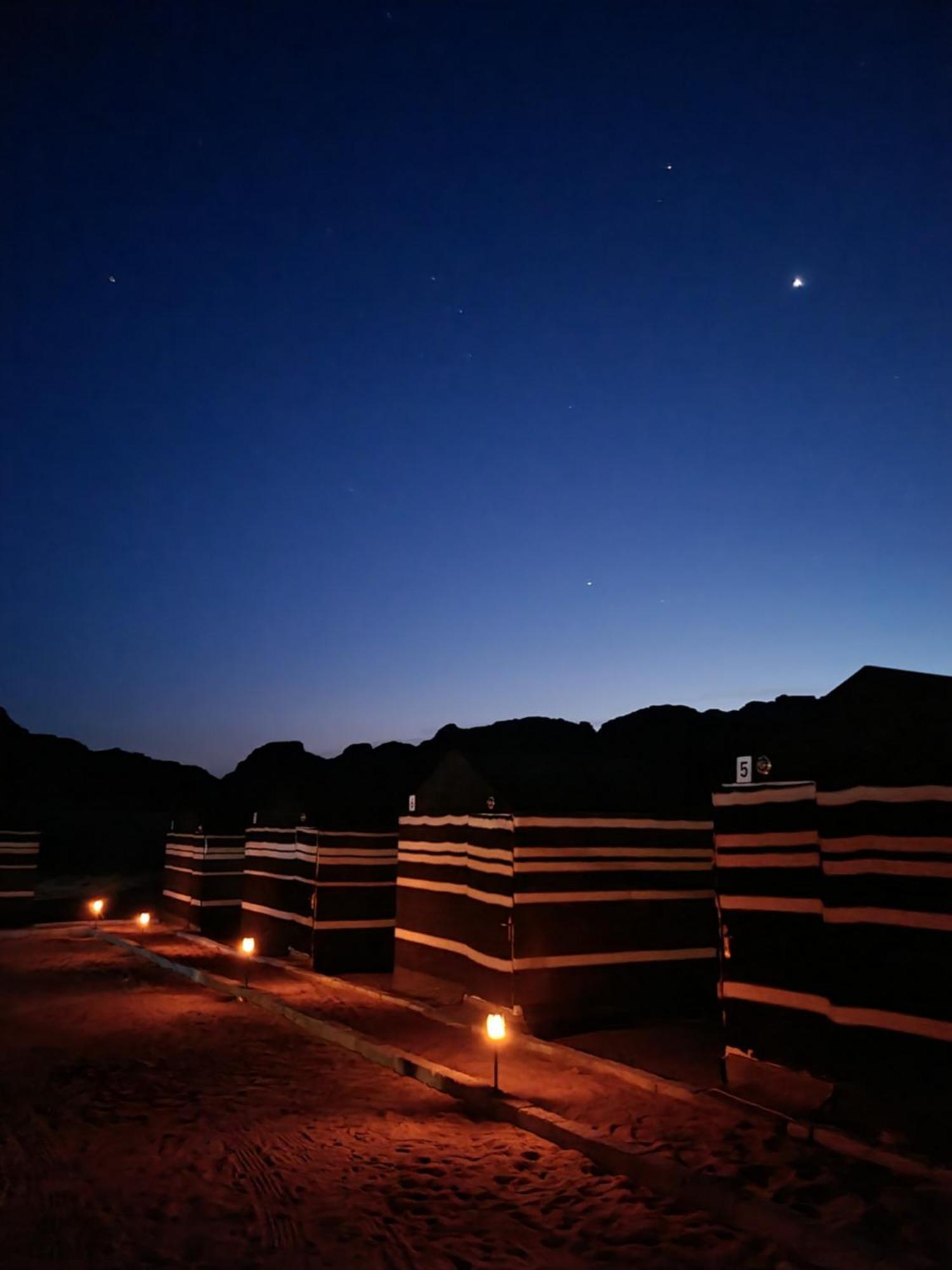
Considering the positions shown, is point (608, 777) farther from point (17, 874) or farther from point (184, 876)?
point (17, 874)

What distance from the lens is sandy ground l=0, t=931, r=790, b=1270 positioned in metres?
5.26

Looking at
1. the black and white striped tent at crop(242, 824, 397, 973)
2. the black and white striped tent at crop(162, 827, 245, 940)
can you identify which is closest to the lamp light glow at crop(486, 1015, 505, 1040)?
the black and white striped tent at crop(242, 824, 397, 973)

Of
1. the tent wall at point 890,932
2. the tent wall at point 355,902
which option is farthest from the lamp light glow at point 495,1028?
the tent wall at point 355,902

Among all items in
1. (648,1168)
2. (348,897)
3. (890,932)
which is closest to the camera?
(648,1168)

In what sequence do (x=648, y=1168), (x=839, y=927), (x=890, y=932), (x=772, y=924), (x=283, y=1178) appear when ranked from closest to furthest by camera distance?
(x=648, y=1168), (x=283, y=1178), (x=890, y=932), (x=839, y=927), (x=772, y=924)

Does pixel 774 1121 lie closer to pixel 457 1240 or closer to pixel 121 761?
pixel 457 1240

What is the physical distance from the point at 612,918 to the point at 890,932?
5739mm

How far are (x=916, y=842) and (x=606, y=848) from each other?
5.89m

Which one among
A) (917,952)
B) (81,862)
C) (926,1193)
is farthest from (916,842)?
(81,862)

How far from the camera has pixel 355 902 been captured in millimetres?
16750

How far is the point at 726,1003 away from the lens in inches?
328

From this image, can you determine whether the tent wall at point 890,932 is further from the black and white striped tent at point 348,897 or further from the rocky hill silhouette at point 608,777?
the black and white striped tent at point 348,897

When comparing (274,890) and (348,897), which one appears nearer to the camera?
(348,897)

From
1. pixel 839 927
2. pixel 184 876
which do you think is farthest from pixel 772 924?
pixel 184 876
